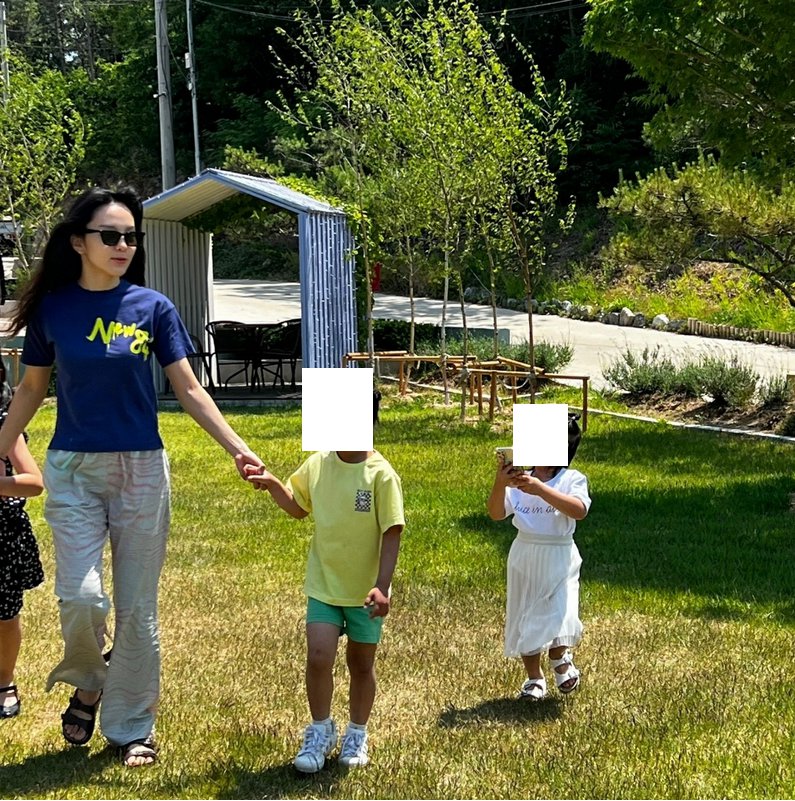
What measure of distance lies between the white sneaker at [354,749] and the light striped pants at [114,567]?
0.71 metres

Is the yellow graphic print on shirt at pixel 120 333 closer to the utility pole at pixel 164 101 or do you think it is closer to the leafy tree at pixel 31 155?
the leafy tree at pixel 31 155

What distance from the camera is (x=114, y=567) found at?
4.50 meters

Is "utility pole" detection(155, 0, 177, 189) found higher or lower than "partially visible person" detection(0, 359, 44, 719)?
higher

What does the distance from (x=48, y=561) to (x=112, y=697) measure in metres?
4.00

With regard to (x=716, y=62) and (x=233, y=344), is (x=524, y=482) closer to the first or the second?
(x=716, y=62)

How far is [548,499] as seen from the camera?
4.84 meters

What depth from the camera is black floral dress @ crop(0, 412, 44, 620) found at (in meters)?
5.05

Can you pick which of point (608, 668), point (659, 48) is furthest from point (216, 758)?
point (659, 48)

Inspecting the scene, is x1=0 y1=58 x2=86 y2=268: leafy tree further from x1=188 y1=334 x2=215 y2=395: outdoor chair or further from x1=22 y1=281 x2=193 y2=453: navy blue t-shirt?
x1=22 y1=281 x2=193 y2=453: navy blue t-shirt

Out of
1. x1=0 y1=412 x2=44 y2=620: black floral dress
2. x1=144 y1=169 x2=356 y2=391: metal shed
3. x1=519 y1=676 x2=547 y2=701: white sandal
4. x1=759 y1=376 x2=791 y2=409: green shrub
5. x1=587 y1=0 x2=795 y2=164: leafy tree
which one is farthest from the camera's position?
x1=144 y1=169 x2=356 y2=391: metal shed

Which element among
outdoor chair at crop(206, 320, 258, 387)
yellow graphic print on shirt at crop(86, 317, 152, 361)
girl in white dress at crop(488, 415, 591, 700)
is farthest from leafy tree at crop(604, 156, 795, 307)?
yellow graphic print on shirt at crop(86, 317, 152, 361)

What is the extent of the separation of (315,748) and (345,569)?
613mm

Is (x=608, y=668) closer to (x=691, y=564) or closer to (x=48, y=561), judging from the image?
(x=691, y=564)

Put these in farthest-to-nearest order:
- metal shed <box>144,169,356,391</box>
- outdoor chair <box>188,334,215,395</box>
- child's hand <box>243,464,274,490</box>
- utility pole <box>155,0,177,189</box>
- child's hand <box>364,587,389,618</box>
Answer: utility pole <box>155,0,177,189</box>
outdoor chair <box>188,334,215,395</box>
metal shed <box>144,169,356,391</box>
child's hand <box>243,464,274,490</box>
child's hand <box>364,587,389,618</box>
